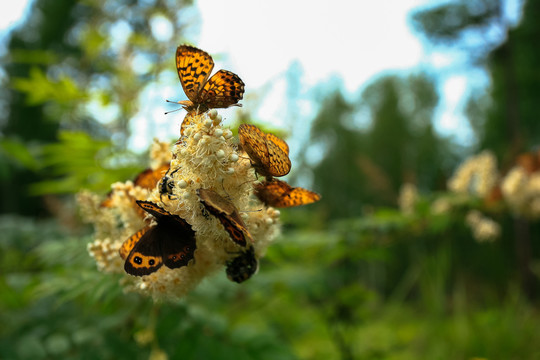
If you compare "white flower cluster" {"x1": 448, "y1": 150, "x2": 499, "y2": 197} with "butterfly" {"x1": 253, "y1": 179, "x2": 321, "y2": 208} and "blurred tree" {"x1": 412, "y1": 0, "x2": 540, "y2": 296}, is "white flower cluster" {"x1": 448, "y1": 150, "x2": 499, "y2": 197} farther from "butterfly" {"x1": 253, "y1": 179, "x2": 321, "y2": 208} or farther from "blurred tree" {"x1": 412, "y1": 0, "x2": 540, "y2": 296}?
"blurred tree" {"x1": 412, "y1": 0, "x2": 540, "y2": 296}

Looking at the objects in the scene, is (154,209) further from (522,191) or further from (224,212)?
(522,191)

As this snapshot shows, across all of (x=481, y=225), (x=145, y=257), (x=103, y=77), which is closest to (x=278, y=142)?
(x=145, y=257)

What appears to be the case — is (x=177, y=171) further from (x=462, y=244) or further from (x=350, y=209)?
(x=350, y=209)

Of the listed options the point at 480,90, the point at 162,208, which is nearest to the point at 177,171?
the point at 162,208

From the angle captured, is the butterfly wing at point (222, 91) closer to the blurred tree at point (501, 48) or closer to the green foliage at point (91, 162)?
the green foliage at point (91, 162)

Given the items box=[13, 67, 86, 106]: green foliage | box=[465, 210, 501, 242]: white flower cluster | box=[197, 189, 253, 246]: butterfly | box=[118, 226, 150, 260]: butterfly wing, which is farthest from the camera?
box=[465, 210, 501, 242]: white flower cluster

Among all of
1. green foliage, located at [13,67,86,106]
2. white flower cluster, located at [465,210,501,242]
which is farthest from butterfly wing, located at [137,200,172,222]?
white flower cluster, located at [465,210,501,242]

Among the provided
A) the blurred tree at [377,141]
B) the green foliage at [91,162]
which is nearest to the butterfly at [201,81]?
the green foliage at [91,162]
